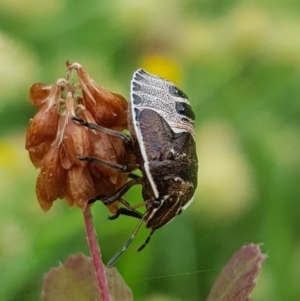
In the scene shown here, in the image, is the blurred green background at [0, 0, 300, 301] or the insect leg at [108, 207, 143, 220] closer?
the insect leg at [108, 207, 143, 220]

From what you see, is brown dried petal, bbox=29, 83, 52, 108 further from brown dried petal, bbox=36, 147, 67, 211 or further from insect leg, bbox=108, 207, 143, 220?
insect leg, bbox=108, 207, 143, 220

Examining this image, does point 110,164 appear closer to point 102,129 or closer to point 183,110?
point 102,129

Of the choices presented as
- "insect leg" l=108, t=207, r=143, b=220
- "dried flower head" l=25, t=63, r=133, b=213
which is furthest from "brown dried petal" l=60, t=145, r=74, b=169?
"insect leg" l=108, t=207, r=143, b=220

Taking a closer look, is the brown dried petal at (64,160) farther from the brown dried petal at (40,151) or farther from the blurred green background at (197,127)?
the blurred green background at (197,127)

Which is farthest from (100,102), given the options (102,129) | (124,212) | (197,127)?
(197,127)

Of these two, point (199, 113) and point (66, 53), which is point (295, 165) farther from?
point (66, 53)
